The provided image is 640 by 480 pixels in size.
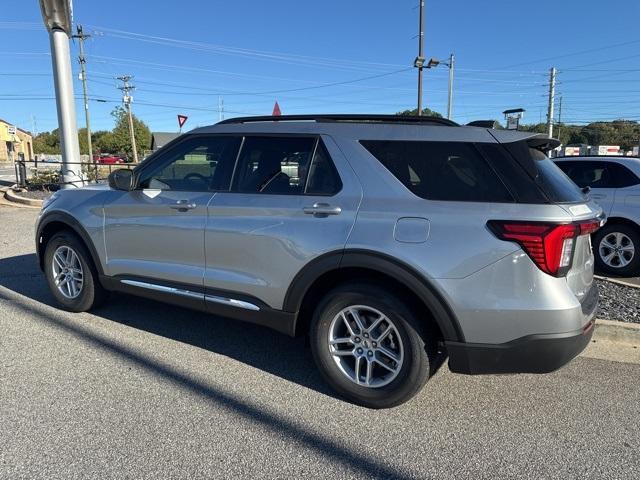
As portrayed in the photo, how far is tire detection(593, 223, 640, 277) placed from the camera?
258 inches

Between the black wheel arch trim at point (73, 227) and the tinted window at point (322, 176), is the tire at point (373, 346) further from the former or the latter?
the black wheel arch trim at point (73, 227)

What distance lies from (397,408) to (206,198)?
6.62 ft

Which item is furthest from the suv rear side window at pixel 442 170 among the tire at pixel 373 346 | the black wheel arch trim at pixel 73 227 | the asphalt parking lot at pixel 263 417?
the black wheel arch trim at pixel 73 227

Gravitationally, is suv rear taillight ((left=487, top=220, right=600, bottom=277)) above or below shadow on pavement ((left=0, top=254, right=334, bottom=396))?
above

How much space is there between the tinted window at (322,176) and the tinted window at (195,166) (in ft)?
2.39

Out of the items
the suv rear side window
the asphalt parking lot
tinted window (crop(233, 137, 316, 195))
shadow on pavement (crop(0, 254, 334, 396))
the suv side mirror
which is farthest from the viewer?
the suv side mirror

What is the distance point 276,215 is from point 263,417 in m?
1.29

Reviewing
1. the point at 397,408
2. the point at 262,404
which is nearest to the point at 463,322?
the point at 397,408

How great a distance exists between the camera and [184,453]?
2.67 metres

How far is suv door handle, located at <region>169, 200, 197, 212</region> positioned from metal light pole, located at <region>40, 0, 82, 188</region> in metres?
9.60

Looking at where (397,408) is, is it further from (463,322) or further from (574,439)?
(574,439)

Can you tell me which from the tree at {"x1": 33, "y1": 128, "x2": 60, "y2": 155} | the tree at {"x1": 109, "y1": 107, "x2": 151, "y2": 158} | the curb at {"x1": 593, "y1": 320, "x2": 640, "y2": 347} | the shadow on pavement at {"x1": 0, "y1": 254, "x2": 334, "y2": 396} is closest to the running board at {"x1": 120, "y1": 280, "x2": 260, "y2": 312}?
the shadow on pavement at {"x1": 0, "y1": 254, "x2": 334, "y2": 396}

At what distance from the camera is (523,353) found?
9.06 ft

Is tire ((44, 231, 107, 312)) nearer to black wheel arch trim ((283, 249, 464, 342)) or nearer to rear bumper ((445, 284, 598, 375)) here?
→ black wheel arch trim ((283, 249, 464, 342))
